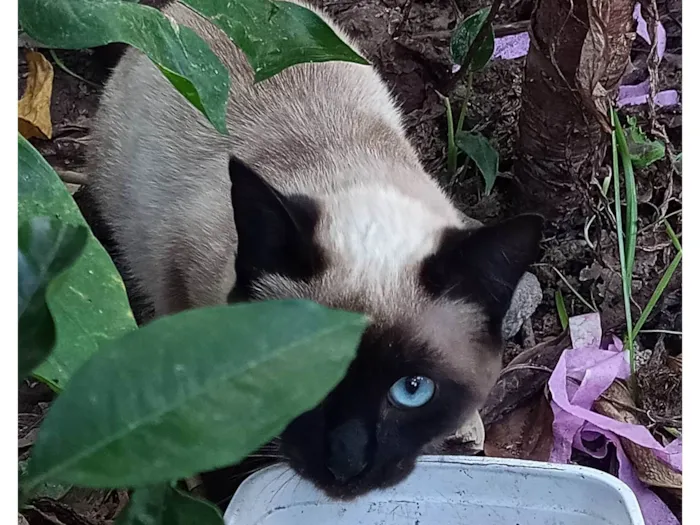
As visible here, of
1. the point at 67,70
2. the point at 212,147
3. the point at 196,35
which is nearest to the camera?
the point at 196,35

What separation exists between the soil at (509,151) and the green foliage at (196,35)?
502mm

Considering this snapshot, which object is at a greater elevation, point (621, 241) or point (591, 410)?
point (621, 241)

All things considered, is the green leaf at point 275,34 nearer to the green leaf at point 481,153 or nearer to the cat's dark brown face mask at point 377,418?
the cat's dark brown face mask at point 377,418

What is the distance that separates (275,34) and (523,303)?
2.12 feet

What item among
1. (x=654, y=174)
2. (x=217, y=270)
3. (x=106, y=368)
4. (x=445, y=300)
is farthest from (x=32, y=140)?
(x=654, y=174)

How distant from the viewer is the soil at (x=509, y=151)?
3.44 ft

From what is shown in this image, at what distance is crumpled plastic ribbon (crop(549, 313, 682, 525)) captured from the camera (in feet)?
3.40

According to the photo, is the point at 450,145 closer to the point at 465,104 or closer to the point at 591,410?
the point at 465,104

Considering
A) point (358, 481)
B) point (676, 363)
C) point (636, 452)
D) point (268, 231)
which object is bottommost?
point (636, 452)

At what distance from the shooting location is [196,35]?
25.4 inches

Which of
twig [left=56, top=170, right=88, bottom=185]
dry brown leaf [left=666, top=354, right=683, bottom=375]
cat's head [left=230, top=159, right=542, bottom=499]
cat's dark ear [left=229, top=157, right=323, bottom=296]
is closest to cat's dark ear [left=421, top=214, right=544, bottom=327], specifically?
cat's head [left=230, top=159, right=542, bottom=499]

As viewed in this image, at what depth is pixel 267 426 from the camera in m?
0.39

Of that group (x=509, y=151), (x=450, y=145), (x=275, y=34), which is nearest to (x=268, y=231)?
(x=275, y=34)

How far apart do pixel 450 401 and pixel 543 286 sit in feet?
1.29
